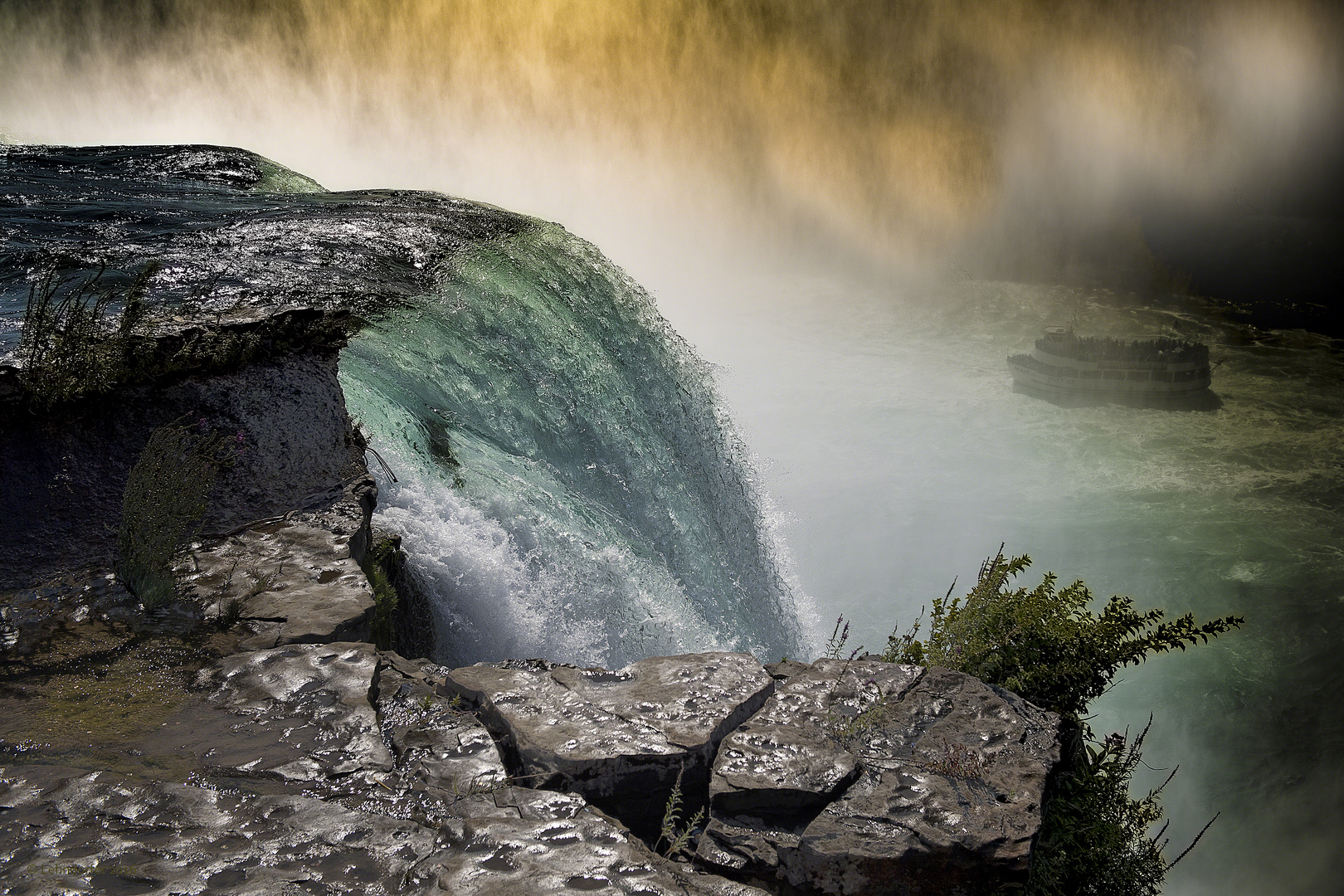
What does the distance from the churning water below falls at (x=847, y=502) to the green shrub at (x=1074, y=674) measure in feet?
6.25

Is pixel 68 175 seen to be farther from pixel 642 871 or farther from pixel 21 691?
pixel 642 871

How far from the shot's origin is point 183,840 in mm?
1910

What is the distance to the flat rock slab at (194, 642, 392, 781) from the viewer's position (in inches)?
89.2

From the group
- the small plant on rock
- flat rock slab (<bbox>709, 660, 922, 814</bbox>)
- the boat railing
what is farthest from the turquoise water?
the small plant on rock

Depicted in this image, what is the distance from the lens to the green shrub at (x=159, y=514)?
3.00m

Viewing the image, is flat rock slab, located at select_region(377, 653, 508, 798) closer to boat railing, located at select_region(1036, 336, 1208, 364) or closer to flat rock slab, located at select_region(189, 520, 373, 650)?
flat rock slab, located at select_region(189, 520, 373, 650)

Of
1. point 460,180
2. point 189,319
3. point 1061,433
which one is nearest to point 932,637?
point 189,319

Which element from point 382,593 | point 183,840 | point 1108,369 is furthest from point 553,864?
point 1108,369

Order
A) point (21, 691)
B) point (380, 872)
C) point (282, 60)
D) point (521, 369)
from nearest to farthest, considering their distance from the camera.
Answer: point (380, 872) < point (21, 691) < point (521, 369) < point (282, 60)

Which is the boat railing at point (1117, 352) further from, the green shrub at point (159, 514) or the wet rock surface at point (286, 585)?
the green shrub at point (159, 514)

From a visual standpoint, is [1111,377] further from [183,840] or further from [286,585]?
[183,840]

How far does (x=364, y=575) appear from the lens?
327 cm

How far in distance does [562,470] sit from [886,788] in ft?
11.7

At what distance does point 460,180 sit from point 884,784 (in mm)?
21244
